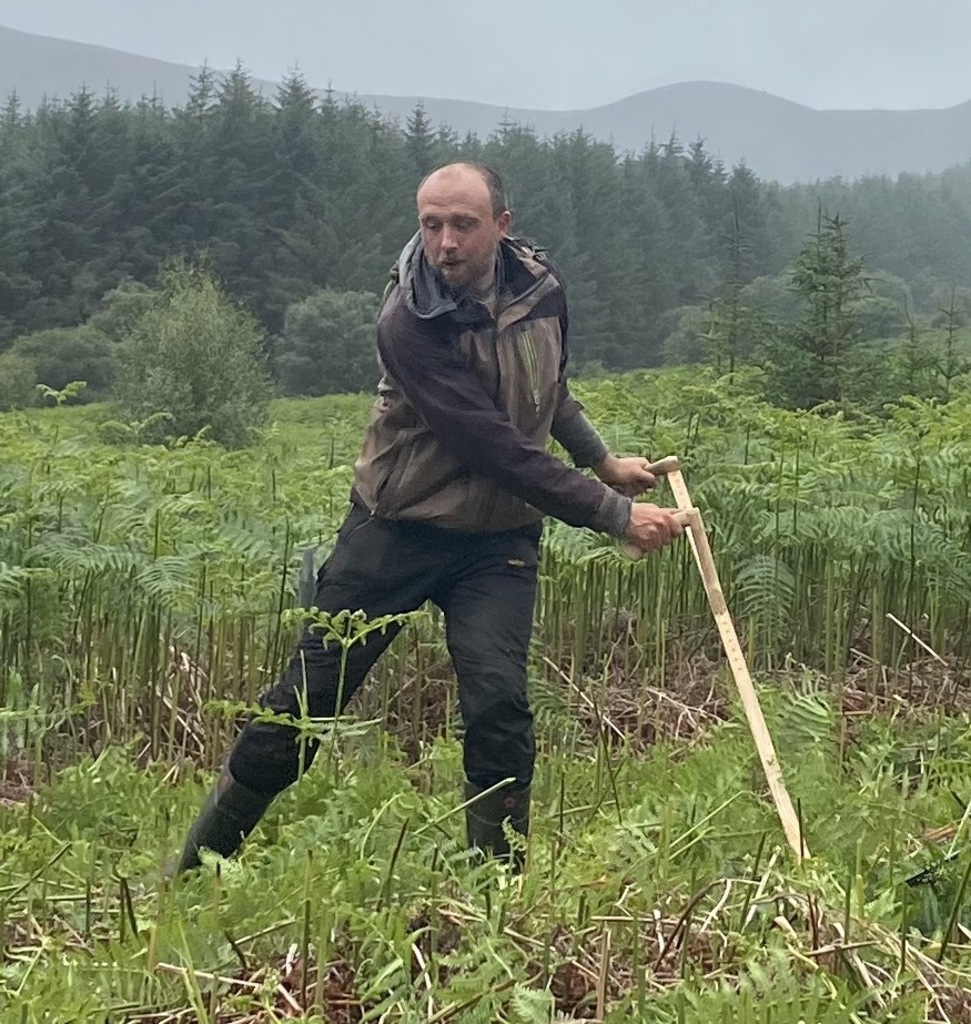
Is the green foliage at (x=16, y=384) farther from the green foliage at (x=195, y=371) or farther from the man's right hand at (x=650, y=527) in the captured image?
the man's right hand at (x=650, y=527)

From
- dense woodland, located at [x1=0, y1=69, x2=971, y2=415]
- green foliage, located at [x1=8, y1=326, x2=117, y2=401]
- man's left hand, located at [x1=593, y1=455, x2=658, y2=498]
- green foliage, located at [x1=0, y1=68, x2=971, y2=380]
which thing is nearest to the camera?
man's left hand, located at [x1=593, y1=455, x2=658, y2=498]

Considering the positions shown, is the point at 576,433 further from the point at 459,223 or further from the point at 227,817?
the point at 227,817

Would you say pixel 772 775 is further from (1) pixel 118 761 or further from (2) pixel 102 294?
(2) pixel 102 294

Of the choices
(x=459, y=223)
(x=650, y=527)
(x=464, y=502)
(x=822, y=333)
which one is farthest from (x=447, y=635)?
(x=822, y=333)

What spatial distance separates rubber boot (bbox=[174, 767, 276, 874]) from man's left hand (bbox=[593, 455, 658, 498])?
1307mm

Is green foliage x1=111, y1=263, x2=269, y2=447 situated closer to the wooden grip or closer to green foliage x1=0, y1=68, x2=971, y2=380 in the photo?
green foliage x1=0, y1=68, x2=971, y2=380

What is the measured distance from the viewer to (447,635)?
343cm

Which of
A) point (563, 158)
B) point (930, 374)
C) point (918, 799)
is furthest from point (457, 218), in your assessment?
point (563, 158)

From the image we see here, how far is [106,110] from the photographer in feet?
193

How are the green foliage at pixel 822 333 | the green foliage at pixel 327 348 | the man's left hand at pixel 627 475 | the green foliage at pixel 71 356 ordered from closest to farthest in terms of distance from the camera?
the man's left hand at pixel 627 475, the green foliage at pixel 822 333, the green foliage at pixel 71 356, the green foliage at pixel 327 348

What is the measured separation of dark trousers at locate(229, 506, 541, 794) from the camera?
332 cm

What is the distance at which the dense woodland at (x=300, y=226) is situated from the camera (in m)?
47.1

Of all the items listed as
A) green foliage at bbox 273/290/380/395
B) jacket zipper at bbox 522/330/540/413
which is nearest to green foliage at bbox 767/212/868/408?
jacket zipper at bbox 522/330/540/413

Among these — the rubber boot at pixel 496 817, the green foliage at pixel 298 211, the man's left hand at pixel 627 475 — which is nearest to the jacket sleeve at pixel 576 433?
the man's left hand at pixel 627 475
